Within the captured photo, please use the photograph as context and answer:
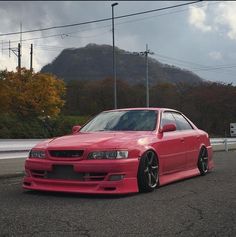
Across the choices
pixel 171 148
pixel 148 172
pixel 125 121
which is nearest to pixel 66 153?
pixel 148 172

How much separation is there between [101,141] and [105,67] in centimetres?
6434

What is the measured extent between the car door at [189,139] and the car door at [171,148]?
17 centimetres

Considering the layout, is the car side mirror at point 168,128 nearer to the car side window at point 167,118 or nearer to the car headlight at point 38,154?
the car side window at point 167,118

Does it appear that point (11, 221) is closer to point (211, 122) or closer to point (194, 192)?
point (194, 192)

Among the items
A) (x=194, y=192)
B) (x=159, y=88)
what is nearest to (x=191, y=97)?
(x=159, y=88)

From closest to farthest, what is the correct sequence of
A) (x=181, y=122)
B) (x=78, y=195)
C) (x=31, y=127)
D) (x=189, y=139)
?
(x=78, y=195) < (x=189, y=139) < (x=181, y=122) < (x=31, y=127)

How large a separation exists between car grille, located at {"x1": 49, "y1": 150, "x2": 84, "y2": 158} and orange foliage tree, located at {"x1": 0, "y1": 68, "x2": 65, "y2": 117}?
37.7 metres

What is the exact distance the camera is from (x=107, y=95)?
259 feet

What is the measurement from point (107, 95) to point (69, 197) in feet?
234

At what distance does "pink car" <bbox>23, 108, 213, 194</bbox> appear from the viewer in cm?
753

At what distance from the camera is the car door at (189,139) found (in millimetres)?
9914

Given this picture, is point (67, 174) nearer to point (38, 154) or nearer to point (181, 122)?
point (38, 154)

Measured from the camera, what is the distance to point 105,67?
71750 mm

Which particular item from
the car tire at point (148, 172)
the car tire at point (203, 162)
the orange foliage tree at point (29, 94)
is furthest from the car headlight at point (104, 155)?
the orange foliage tree at point (29, 94)
